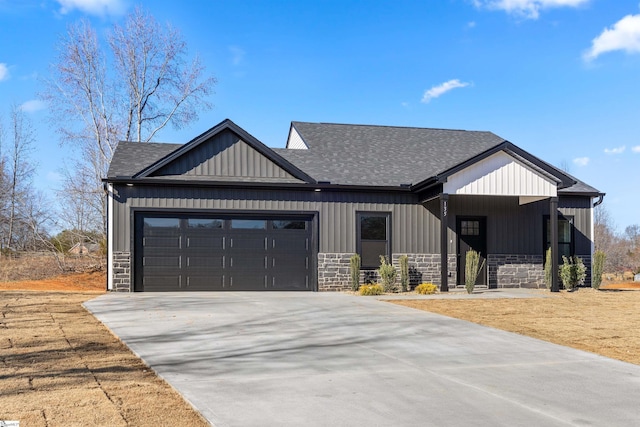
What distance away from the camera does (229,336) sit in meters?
9.42

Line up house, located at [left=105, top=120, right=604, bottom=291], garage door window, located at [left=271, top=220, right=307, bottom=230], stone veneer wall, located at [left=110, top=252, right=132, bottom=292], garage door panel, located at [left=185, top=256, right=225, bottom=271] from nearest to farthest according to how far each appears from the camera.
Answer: stone veneer wall, located at [left=110, top=252, right=132, bottom=292] → house, located at [left=105, top=120, right=604, bottom=291] → garage door panel, located at [left=185, top=256, right=225, bottom=271] → garage door window, located at [left=271, top=220, right=307, bottom=230]

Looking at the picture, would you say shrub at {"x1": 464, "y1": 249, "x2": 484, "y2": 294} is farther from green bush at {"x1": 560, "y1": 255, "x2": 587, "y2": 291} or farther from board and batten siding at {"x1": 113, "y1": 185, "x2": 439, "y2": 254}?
green bush at {"x1": 560, "y1": 255, "x2": 587, "y2": 291}

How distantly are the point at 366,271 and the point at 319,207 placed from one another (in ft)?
8.30

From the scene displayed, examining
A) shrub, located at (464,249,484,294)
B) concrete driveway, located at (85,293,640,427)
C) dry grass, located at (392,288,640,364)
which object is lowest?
dry grass, located at (392,288,640,364)

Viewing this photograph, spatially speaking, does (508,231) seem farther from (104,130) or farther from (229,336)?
(104,130)

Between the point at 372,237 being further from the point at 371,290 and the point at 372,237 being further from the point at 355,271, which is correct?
the point at 371,290

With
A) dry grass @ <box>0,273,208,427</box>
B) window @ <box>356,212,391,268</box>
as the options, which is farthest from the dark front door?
dry grass @ <box>0,273,208,427</box>

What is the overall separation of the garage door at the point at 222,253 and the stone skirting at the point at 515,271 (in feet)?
20.8

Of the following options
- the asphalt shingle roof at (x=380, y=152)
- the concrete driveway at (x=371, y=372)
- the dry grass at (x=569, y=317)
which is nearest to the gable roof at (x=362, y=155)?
the asphalt shingle roof at (x=380, y=152)

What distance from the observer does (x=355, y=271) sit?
1856cm

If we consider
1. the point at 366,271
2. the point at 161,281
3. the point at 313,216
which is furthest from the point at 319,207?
the point at 161,281

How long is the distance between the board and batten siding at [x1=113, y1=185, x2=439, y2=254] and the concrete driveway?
20.1ft

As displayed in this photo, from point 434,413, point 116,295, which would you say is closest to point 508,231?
point 116,295

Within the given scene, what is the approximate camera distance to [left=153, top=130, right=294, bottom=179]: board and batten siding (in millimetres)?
18141
